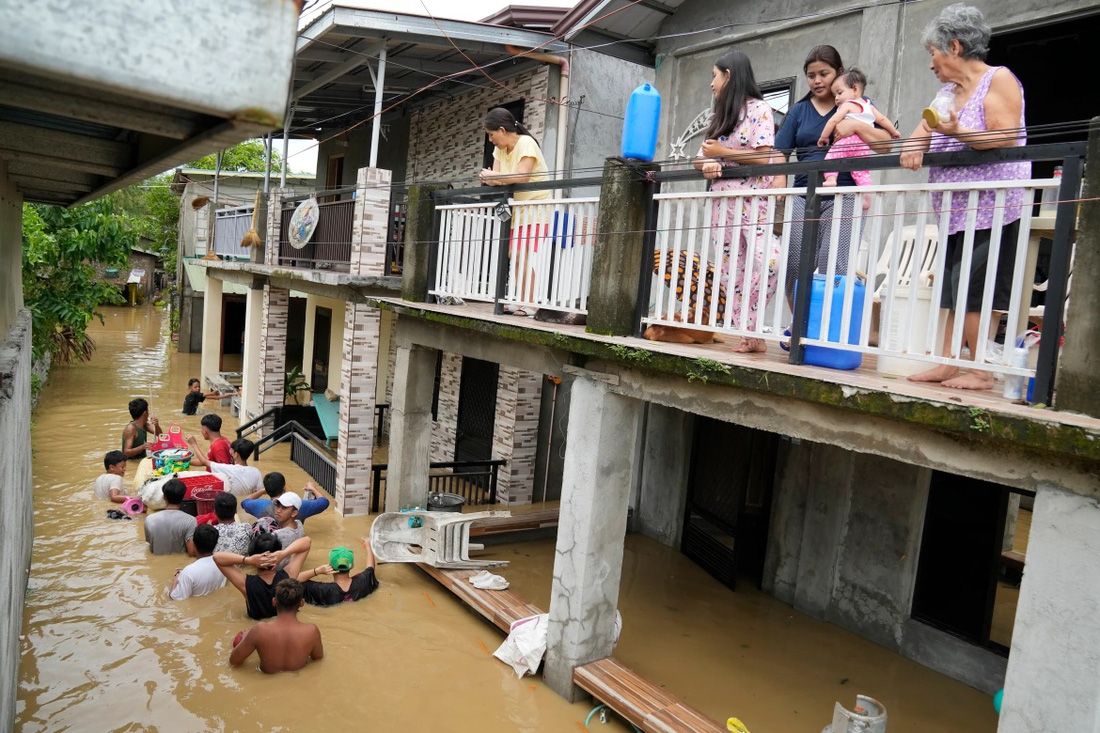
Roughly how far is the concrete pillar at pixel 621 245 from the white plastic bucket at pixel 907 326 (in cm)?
187

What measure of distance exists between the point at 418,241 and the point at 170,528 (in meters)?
4.32

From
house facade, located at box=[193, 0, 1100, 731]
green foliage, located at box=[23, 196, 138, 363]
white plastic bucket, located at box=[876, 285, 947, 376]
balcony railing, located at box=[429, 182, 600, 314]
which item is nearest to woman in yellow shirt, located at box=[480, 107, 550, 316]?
balcony railing, located at box=[429, 182, 600, 314]

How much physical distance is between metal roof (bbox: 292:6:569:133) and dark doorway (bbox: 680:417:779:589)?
5648 mm

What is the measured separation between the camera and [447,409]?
1377 cm

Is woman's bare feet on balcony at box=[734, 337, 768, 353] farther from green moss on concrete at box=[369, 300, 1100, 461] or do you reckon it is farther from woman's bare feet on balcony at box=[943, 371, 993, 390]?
woman's bare feet on balcony at box=[943, 371, 993, 390]

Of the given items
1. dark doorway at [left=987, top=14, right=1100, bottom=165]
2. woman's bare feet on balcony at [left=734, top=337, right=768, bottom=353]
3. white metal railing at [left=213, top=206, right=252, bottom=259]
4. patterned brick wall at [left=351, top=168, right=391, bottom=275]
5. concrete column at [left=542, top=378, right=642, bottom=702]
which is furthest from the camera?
white metal railing at [left=213, top=206, right=252, bottom=259]

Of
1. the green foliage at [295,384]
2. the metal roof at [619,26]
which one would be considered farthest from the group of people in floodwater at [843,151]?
the green foliage at [295,384]

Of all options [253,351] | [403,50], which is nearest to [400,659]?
[403,50]

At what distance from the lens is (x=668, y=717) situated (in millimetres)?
5496

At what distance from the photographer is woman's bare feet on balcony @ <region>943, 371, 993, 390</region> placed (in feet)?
13.4

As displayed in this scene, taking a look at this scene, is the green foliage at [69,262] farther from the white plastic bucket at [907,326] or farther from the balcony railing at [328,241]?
the white plastic bucket at [907,326]

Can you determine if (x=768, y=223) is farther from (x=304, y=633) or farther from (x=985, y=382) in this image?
(x=304, y=633)

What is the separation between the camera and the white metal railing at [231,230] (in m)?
16.5

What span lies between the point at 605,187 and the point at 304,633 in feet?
14.4
